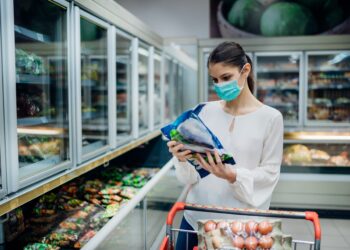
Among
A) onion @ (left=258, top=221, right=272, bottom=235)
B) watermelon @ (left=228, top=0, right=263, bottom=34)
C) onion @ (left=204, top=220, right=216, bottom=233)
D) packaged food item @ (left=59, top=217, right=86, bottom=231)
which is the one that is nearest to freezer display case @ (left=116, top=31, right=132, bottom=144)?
packaged food item @ (left=59, top=217, right=86, bottom=231)

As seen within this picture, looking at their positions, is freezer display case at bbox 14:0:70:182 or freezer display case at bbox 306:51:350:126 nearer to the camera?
freezer display case at bbox 14:0:70:182

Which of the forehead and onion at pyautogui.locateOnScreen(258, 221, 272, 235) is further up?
the forehead

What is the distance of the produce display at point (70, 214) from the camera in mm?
2381

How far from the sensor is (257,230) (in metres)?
1.38

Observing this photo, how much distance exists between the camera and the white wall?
663cm

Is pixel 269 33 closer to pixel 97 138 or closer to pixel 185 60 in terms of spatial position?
pixel 185 60

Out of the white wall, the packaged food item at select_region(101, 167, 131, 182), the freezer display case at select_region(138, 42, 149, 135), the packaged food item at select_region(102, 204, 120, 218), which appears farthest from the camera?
the white wall

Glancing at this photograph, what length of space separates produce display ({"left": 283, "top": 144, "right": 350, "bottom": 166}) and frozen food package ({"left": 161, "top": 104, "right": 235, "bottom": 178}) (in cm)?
389

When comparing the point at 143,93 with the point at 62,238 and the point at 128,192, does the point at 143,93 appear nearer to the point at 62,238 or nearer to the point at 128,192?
the point at 128,192

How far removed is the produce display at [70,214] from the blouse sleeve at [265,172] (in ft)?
4.23

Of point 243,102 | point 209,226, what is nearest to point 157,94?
point 243,102

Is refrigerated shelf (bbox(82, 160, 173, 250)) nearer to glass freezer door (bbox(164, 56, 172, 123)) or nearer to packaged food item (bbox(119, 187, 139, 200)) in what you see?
packaged food item (bbox(119, 187, 139, 200))

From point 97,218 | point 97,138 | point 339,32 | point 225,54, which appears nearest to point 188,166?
point 225,54

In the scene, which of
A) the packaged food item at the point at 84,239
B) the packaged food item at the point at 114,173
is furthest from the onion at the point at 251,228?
the packaged food item at the point at 114,173
